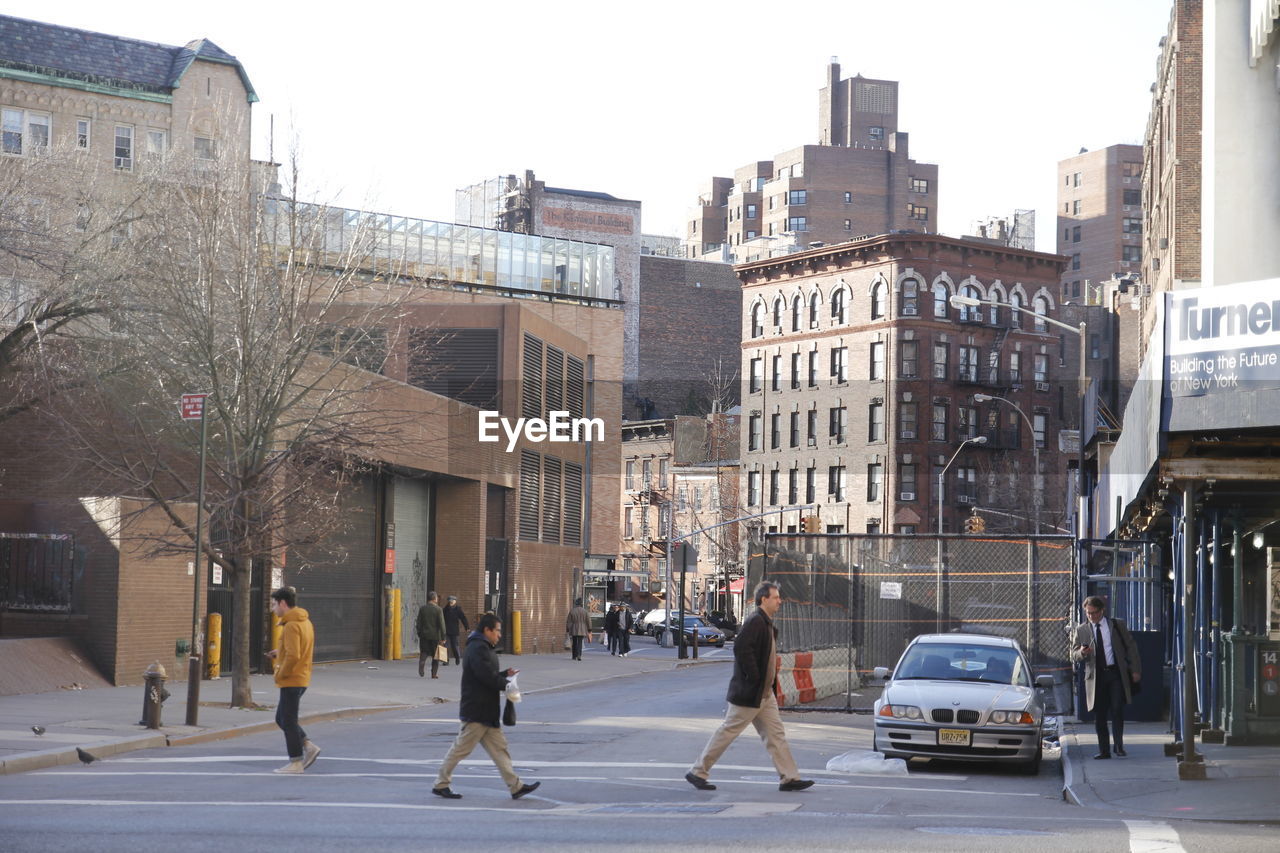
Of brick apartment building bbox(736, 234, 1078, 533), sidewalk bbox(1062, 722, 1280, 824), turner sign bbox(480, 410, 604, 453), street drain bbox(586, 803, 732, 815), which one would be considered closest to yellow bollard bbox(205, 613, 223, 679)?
turner sign bbox(480, 410, 604, 453)

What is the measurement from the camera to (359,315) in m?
28.3

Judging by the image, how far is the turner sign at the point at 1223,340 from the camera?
13672 mm

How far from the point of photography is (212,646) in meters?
28.3

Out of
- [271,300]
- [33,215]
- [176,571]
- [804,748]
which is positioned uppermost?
[33,215]

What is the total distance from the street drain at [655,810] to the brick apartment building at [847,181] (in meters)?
112

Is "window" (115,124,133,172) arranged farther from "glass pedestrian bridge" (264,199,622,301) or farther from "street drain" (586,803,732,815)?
"street drain" (586,803,732,815)

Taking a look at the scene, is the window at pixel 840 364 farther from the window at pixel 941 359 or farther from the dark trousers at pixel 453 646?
the dark trousers at pixel 453 646

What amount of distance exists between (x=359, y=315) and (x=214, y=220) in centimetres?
504

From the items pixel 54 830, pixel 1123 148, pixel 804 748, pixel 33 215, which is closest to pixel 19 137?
pixel 33 215

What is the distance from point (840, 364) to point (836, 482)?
686 cm

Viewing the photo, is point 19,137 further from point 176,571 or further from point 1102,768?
point 1102,768

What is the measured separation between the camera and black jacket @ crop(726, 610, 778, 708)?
13633 mm

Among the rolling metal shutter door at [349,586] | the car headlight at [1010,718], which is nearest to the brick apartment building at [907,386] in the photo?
the rolling metal shutter door at [349,586]

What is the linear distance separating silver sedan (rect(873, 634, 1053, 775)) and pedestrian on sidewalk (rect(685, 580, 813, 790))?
2.87 m
